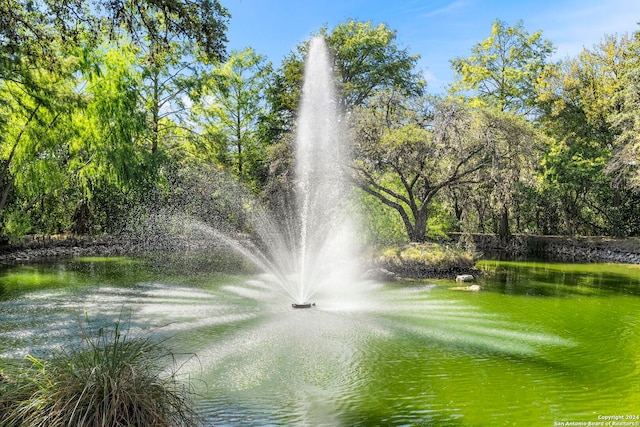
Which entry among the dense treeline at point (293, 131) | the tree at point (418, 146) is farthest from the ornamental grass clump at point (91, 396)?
the tree at point (418, 146)

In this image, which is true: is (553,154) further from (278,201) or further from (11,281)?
(11,281)

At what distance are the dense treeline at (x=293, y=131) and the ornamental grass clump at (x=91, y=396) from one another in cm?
428

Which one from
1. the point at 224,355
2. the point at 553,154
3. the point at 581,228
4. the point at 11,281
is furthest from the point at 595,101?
the point at 11,281

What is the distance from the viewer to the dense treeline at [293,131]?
47.2ft

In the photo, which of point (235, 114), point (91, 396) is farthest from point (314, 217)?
point (91, 396)

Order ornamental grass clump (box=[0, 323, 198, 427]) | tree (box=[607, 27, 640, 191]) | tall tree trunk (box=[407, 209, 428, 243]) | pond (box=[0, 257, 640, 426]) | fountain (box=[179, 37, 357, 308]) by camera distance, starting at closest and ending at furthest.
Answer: ornamental grass clump (box=[0, 323, 198, 427])
pond (box=[0, 257, 640, 426])
fountain (box=[179, 37, 357, 308])
tall tree trunk (box=[407, 209, 428, 243])
tree (box=[607, 27, 640, 191])

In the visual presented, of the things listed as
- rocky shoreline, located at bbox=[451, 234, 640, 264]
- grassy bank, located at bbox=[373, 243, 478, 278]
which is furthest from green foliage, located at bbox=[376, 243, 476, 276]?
rocky shoreline, located at bbox=[451, 234, 640, 264]

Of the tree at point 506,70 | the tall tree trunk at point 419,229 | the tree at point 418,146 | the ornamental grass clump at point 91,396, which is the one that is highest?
the tree at point 506,70

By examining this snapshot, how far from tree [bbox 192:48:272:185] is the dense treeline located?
119 millimetres

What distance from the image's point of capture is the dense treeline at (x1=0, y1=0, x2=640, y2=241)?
14.4 metres

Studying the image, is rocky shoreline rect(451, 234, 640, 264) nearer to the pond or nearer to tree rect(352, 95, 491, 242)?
tree rect(352, 95, 491, 242)

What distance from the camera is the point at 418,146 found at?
1808 cm

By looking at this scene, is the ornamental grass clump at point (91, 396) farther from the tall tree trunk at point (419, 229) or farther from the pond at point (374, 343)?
the tall tree trunk at point (419, 229)

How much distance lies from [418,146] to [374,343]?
37.2ft
